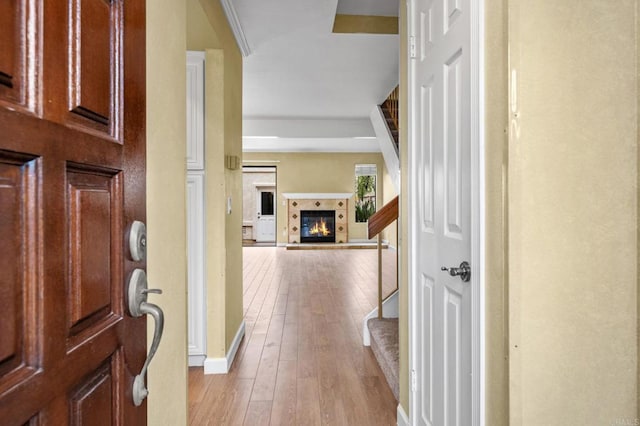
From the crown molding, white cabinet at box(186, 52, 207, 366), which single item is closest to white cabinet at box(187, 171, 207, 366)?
white cabinet at box(186, 52, 207, 366)

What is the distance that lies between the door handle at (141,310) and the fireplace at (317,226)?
9.59 m

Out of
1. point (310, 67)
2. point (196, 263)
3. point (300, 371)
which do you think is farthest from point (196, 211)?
point (310, 67)

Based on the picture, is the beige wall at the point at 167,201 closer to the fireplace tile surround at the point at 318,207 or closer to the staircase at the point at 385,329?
the staircase at the point at 385,329

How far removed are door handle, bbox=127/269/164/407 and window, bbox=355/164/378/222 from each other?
9812 mm

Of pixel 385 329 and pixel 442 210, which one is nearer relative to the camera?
pixel 442 210

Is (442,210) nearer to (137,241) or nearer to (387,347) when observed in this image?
(137,241)

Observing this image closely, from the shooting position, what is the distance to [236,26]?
115 inches

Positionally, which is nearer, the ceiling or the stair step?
the stair step

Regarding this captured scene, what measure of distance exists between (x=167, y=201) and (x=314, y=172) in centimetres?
921

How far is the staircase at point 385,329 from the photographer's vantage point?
231 centimetres

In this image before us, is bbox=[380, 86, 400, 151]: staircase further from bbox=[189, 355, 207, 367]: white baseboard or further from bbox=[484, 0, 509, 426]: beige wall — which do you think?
bbox=[484, 0, 509, 426]: beige wall

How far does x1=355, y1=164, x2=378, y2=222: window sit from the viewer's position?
10406 millimetres

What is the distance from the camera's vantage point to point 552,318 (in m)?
0.98

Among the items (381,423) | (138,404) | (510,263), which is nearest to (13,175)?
(138,404)
